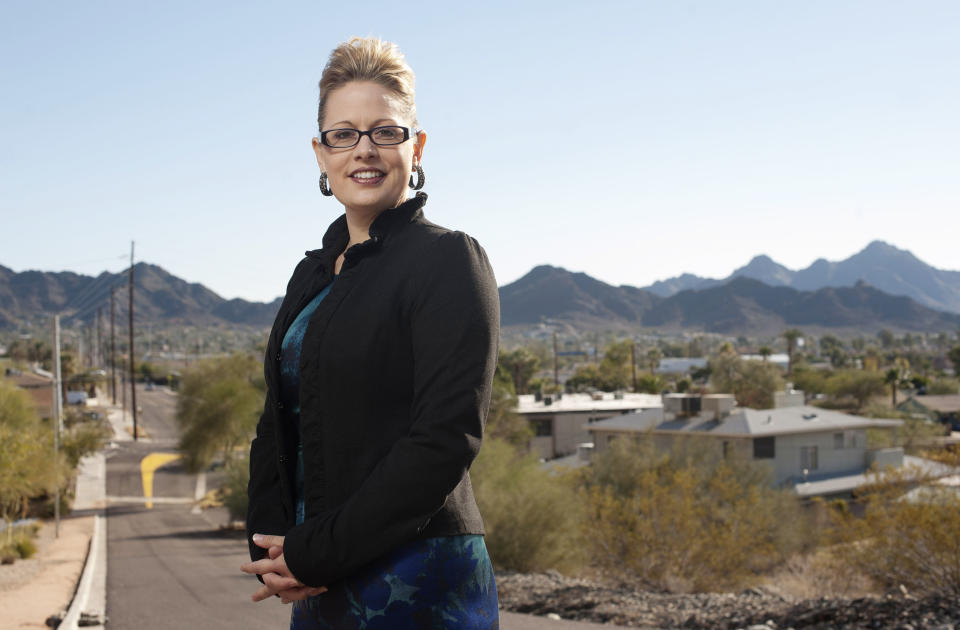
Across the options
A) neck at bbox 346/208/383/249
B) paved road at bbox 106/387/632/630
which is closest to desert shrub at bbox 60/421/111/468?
paved road at bbox 106/387/632/630

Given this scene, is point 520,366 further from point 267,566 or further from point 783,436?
point 267,566

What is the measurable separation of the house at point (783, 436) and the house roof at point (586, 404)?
1225 cm

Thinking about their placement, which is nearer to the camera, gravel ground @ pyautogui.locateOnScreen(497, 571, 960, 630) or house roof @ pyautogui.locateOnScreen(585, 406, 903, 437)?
gravel ground @ pyautogui.locateOnScreen(497, 571, 960, 630)

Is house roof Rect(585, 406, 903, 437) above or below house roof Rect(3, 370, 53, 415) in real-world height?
below

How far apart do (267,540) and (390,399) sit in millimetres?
412

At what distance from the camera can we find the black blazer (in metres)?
1.64

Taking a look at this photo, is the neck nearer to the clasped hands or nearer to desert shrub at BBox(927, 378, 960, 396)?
the clasped hands

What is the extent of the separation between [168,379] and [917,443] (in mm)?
89562

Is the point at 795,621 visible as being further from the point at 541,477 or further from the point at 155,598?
the point at 541,477

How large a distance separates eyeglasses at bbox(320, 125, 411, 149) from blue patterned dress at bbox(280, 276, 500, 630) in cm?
87

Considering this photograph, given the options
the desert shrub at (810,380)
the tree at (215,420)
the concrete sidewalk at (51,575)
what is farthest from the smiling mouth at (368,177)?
the desert shrub at (810,380)

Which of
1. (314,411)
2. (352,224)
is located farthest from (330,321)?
(352,224)

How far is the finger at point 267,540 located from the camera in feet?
5.99

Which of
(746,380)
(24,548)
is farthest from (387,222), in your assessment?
(746,380)
